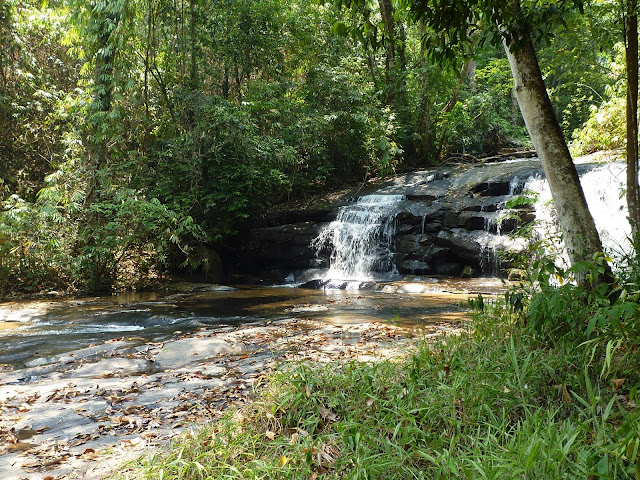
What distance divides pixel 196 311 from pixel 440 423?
23.5 ft

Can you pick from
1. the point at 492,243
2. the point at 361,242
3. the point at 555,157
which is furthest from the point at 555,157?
the point at 361,242

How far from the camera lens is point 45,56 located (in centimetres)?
1598

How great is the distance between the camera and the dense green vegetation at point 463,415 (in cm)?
246

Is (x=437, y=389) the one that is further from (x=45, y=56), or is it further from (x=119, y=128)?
(x=45, y=56)

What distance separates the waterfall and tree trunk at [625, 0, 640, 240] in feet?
27.3

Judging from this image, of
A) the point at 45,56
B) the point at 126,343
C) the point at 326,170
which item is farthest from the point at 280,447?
the point at 45,56

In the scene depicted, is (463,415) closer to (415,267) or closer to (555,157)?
(555,157)

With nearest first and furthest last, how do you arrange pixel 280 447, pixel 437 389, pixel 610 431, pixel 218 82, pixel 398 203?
pixel 610 431 < pixel 280 447 < pixel 437 389 < pixel 398 203 < pixel 218 82

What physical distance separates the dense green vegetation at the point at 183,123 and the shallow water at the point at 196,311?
163cm

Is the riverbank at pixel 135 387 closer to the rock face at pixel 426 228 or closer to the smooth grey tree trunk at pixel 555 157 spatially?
the smooth grey tree trunk at pixel 555 157

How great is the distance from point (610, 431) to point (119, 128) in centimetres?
1184

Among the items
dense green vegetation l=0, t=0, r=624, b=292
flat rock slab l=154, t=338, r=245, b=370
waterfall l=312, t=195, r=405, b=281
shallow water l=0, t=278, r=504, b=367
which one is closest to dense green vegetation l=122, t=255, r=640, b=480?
flat rock slab l=154, t=338, r=245, b=370

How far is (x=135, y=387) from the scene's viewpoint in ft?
14.7

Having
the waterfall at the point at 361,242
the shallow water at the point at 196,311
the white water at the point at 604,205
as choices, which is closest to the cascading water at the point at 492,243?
the shallow water at the point at 196,311
